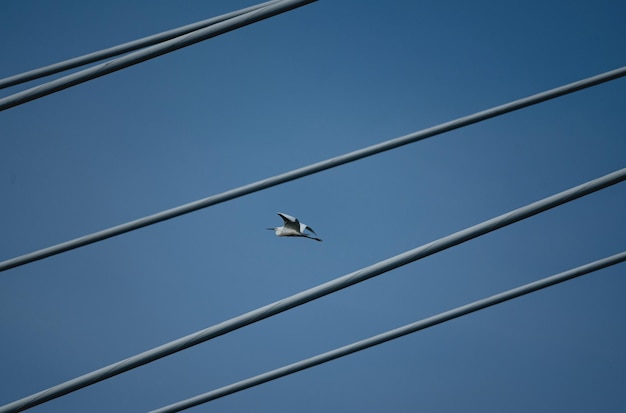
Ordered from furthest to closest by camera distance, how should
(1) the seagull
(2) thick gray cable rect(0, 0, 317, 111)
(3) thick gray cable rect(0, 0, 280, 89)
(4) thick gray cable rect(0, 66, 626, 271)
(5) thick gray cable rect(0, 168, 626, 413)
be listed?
(1) the seagull
(4) thick gray cable rect(0, 66, 626, 271)
(3) thick gray cable rect(0, 0, 280, 89)
(2) thick gray cable rect(0, 0, 317, 111)
(5) thick gray cable rect(0, 168, 626, 413)

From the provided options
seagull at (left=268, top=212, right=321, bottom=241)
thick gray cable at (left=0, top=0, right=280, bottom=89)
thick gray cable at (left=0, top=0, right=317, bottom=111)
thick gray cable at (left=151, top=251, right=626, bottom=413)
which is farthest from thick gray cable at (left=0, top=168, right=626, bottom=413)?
seagull at (left=268, top=212, right=321, bottom=241)

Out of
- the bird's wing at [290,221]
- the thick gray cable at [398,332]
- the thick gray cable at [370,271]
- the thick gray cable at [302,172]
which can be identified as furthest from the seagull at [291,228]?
the thick gray cable at [370,271]

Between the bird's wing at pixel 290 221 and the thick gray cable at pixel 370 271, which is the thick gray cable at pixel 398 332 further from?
the bird's wing at pixel 290 221

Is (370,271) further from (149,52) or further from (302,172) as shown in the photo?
(302,172)

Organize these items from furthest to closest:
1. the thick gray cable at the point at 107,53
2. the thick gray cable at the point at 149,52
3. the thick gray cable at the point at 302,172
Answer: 1. the thick gray cable at the point at 302,172
2. the thick gray cable at the point at 107,53
3. the thick gray cable at the point at 149,52

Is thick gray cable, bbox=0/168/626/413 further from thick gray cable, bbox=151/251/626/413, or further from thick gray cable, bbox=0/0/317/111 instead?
thick gray cable, bbox=151/251/626/413

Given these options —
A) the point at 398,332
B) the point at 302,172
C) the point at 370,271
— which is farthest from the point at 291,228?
the point at 370,271

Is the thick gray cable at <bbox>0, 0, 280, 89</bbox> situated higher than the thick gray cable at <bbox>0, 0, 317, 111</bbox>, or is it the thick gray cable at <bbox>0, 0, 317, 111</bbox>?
the thick gray cable at <bbox>0, 0, 280, 89</bbox>
